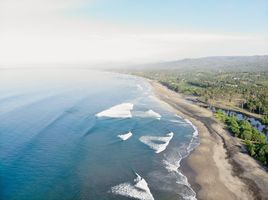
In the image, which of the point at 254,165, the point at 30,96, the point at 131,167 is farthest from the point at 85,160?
the point at 30,96

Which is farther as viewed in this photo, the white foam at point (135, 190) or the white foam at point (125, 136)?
the white foam at point (125, 136)

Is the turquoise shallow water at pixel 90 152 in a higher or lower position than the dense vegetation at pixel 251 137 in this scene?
higher

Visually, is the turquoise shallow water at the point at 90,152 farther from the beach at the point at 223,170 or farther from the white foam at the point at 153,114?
the beach at the point at 223,170

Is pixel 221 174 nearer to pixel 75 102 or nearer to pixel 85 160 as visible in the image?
pixel 85 160

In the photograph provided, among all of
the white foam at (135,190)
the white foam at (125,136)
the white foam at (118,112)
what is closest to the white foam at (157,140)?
the white foam at (125,136)

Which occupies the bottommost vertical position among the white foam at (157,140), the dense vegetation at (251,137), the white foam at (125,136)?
the dense vegetation at (251,137)

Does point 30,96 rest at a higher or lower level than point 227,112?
higher

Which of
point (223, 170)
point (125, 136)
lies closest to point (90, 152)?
point (125, 136)
